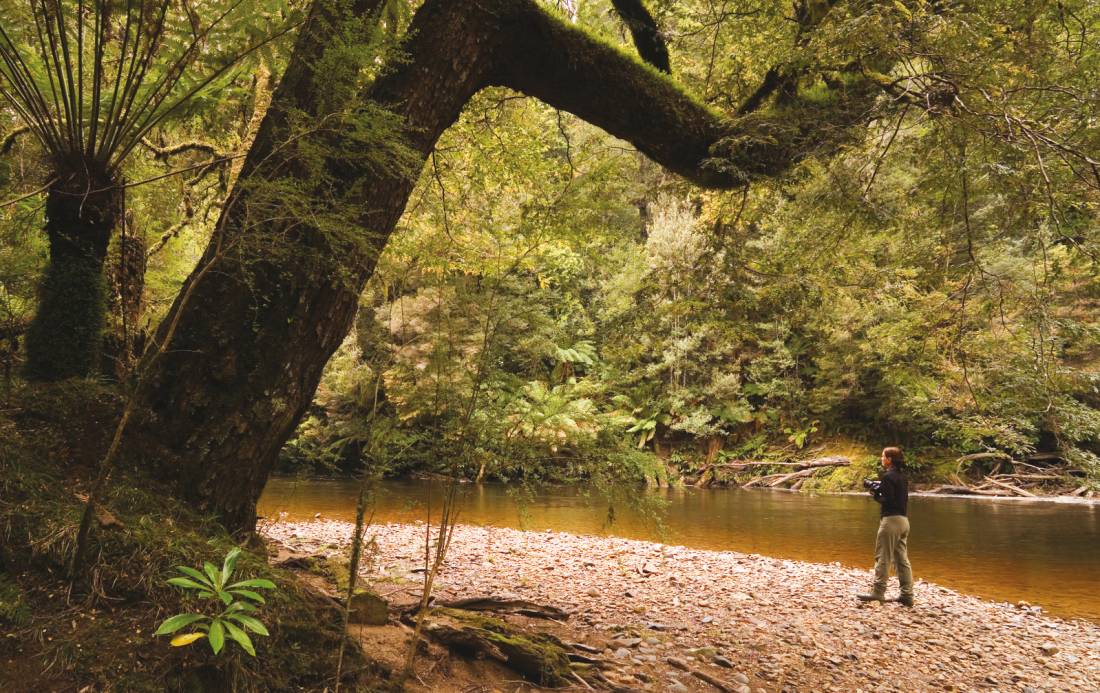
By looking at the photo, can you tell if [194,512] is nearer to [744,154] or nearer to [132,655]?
[132,655]

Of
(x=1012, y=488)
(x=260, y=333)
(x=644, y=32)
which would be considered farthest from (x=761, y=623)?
(x=1012, y=488)

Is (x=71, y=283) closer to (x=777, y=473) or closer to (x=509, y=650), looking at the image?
(x=509, y=650)

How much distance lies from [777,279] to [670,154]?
5.18 ft

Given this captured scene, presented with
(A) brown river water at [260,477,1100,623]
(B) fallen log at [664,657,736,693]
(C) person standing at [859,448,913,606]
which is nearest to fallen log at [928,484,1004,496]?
(A) brown river water at [260,477,1100,623]

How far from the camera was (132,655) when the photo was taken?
1.64m

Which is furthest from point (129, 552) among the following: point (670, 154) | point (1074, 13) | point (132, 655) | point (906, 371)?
point (1074, 13)

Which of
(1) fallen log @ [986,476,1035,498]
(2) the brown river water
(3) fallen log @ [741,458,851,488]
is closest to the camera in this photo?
(2) the brown river water

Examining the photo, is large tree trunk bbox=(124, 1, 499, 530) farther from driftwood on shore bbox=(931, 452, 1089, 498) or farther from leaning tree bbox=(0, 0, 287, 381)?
driftwood on shore bbox=(931, 452, 1089, 498)

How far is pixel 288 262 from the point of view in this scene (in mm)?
2668

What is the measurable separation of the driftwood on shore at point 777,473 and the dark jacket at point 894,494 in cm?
1375

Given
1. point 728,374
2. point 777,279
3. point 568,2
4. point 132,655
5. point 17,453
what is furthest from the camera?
point 728,374

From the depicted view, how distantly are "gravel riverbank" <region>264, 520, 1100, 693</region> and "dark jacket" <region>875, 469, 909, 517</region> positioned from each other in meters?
0.93

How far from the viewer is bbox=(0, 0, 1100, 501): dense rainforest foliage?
2.71m

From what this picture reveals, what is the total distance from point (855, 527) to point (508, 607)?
9.30 m
